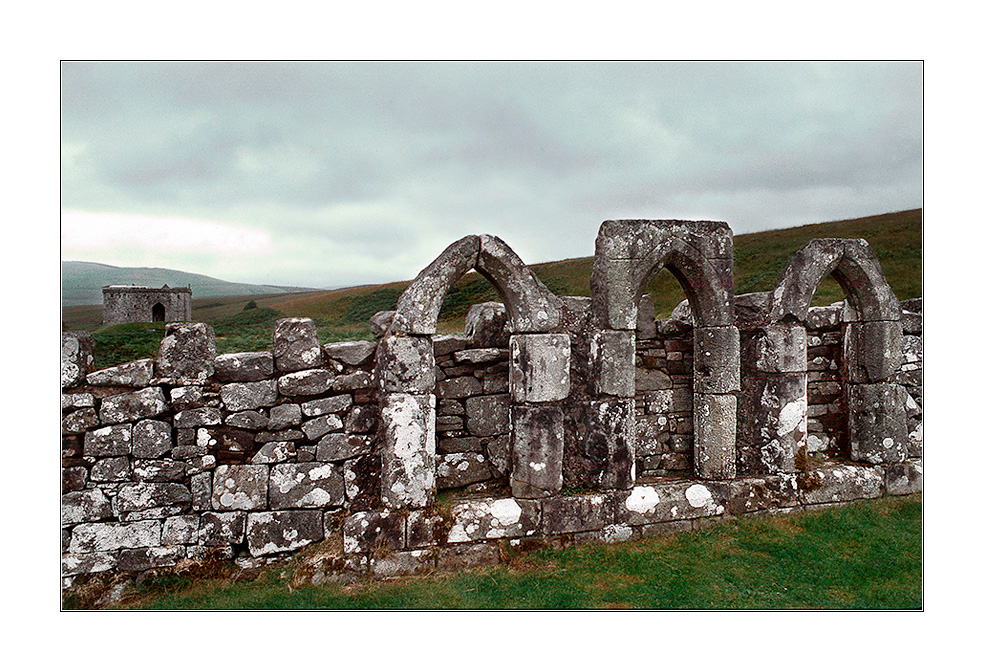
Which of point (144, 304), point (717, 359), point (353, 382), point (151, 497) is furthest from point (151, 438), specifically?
point (717, 359)

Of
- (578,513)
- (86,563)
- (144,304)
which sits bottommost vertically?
(86,563)

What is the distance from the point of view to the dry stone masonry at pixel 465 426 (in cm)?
529

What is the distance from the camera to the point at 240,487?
18.0ft

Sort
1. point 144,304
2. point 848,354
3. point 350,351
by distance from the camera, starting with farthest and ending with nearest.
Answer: point 144,304 < point 848,354 < point 350,351

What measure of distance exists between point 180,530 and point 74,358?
200 centimetres

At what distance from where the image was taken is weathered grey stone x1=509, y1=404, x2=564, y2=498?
223 inches

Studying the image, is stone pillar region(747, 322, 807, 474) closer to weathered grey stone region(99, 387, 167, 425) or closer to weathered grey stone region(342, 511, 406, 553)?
weathered grey stone region(342, 511, 406, 553)

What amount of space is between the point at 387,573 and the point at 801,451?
5231 mm

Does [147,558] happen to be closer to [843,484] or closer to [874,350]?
[843,484]

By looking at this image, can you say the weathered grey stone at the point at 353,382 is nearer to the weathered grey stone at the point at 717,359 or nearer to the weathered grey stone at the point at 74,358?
the weathered grey stone at the point at 74,358

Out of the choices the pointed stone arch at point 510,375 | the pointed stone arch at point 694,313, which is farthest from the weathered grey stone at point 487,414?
the pointed stone arch at point 694,313

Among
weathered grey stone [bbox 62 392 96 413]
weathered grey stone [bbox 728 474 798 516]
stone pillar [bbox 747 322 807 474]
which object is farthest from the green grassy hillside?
weathered grey stone [bbox 728 474 798 516]
